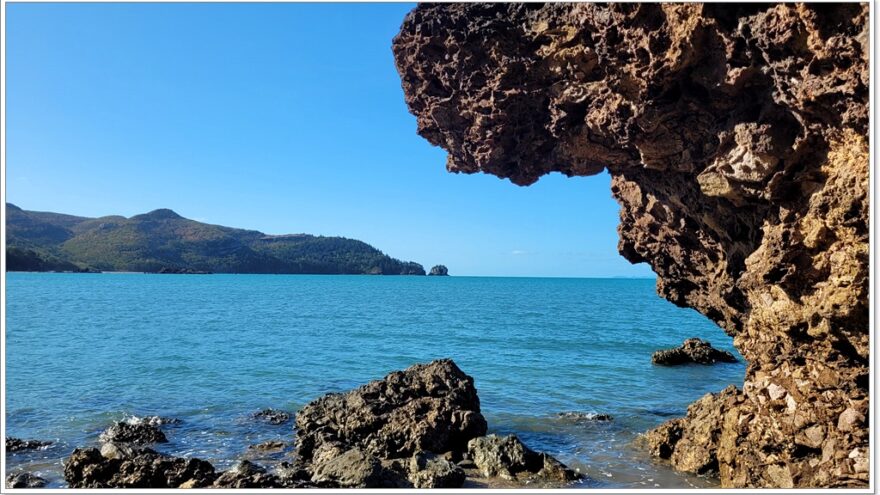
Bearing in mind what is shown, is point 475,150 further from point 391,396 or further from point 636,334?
point 636,334

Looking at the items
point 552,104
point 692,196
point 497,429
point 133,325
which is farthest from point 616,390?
point 133,325

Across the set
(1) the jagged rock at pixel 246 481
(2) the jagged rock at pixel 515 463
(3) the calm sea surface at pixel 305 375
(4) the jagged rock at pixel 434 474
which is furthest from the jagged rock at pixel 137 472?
(2) the jagged rock at pixel 515 463

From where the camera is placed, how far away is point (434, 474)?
514 inches

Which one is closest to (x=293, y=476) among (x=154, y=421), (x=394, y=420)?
(x=394, y=420)

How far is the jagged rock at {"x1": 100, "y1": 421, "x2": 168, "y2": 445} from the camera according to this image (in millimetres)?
17125

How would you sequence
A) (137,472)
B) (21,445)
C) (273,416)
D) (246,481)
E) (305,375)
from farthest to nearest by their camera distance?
(305,375) → (273,416) → (21,445) → (137,472) → (246,481)

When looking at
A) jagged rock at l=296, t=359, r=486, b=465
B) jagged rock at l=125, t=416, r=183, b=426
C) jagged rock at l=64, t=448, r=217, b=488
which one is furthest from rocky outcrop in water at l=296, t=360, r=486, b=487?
jagged rock at l=125, t=416, r=183, b=426

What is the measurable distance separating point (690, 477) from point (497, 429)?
21.6 feet

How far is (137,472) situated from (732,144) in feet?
47.7

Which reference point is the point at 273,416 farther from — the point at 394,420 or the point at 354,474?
the point at 354,474

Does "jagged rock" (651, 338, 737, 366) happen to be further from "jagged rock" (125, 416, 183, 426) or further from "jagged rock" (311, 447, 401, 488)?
"jagged rock" (125, 416, 183, 426)

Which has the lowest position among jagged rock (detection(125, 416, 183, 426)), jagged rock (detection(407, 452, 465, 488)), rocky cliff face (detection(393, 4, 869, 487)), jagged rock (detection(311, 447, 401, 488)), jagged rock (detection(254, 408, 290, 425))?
jagged rock (detection(125, 416, 183, 426))

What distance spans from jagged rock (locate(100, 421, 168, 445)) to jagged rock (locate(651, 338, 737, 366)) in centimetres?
2658

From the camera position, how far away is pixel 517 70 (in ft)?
47.8
